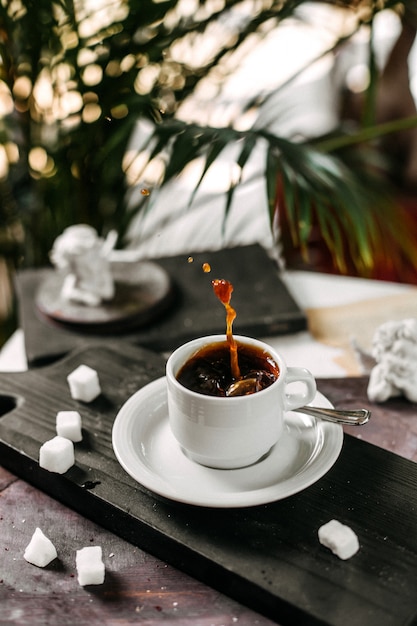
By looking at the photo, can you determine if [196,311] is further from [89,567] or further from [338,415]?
[89,567]

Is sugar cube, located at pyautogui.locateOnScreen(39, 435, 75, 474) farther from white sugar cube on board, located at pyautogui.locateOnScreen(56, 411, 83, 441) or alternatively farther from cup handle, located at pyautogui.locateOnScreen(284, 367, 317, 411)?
cup handle, located at pyautogui.locateOnScreen(284, 367, 317, 411)

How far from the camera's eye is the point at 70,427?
3.04 ft

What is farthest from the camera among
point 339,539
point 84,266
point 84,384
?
point 84,266

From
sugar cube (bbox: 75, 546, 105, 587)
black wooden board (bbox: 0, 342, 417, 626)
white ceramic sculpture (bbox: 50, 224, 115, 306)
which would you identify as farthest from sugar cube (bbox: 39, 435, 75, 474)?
white ceramic sculpture (bbox: 50, 224, 115, 306)

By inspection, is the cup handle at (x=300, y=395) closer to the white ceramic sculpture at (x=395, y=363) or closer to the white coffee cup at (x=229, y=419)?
the white coffee cup at (x=229, y=419)

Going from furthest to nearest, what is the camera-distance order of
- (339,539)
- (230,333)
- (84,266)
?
(84,266) < (230,333) < (339,539)

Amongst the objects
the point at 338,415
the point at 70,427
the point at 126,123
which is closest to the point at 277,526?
the point at 338,415

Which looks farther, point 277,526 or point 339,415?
point 339,415

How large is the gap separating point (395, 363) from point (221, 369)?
1.02ft

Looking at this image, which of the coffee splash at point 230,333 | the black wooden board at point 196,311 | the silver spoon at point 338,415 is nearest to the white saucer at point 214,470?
the silver spoon at point 338,415

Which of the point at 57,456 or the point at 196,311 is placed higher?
the point at 57,456

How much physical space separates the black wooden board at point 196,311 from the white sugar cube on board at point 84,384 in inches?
9.2

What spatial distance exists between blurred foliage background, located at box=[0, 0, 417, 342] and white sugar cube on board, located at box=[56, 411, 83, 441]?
0.47m

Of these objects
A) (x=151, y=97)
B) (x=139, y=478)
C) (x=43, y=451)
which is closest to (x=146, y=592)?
(x=139, y=478)
